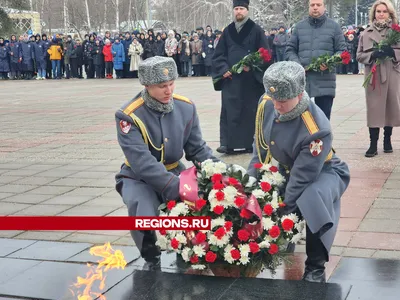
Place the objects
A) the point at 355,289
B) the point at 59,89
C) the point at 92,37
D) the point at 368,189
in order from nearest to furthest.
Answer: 1. the point at 355,289
2. the point at 368,189
3. the point at 59,89
4. the point at 92,37

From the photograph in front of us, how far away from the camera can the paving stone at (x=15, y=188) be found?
6941 millimetres

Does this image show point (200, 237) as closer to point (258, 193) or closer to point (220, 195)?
point (220, 195)

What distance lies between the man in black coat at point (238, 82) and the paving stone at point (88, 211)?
9.46 feet

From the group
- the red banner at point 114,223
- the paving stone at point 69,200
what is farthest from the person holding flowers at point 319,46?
the red banner at point 114,223

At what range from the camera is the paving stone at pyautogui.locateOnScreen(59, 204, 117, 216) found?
19.3ft

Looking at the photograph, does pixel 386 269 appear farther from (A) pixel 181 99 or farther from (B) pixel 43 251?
(B) pixel 43 251

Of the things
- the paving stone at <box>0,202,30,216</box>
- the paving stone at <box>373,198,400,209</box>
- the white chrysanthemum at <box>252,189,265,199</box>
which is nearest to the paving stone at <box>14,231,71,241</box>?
the paving stone at <box>0,202,30,216</box>

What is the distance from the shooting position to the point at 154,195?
4.23 meters

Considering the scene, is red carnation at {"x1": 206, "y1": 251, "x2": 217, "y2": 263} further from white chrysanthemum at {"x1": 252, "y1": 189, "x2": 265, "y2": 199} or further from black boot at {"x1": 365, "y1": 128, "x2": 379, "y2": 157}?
black boot at {"x1": 365, "y1": 128, "x2": 379, "y2": 157}

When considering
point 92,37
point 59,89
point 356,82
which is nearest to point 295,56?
point 356,82

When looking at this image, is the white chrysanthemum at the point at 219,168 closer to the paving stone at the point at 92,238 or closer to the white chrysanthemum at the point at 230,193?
the white chrysanthemum at the point at 230,193

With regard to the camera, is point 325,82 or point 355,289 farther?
point 325,82

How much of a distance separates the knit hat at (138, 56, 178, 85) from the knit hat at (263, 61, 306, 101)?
0.63 metres

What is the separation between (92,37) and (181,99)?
24533 mm
